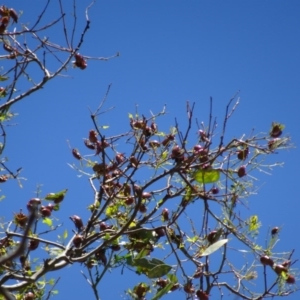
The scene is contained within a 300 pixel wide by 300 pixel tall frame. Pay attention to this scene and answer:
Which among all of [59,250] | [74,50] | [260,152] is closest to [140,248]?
[59,250]

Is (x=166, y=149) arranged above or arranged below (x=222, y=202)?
above

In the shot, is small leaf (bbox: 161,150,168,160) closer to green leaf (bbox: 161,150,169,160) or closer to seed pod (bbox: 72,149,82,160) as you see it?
green leaf (bbox: 161,150,169,160)

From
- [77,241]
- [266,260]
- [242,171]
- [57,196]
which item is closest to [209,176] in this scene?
[242,171]

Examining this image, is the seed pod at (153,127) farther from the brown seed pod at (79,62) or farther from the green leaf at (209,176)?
the brown seed pod at (79,62)

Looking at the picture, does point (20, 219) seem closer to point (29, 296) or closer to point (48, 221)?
point (48, 221)

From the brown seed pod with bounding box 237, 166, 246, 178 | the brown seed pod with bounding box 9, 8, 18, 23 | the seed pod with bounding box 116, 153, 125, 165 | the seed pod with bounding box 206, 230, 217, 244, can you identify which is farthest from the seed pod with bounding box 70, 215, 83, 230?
the brown seed pod with bounding box 9, 8, 18, 23

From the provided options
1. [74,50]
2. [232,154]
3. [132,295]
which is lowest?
[132,295]

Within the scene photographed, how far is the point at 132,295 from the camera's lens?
2.61 m

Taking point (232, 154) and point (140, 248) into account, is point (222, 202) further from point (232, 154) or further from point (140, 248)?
point (140, 248)

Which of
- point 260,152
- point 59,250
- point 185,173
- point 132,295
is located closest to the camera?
→ point 185,173

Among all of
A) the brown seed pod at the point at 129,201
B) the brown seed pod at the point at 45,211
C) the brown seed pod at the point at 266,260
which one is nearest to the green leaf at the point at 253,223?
the brown seed pod at the point at 266,260

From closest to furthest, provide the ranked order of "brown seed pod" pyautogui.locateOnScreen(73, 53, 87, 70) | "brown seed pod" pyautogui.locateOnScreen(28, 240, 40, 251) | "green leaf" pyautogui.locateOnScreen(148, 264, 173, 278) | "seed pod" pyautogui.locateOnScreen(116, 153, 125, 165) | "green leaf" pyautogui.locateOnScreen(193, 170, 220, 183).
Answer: "green leaf" pyautogui.locateOnScreen(193, 170, 220, 183) < "green leaf" pyautogui.locateOnScreen(148, 264, 173, 278) < "brown seed pod" pyautogui.locateOnScreen(28, 240, 40, 251) < "seed pod" pyautogui.locateOnScreen(116, 153, 125, 165) < "brown seed pod" pyautogui.locateOnScreen(73, 53, 87, 70)

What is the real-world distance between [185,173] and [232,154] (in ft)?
0.87

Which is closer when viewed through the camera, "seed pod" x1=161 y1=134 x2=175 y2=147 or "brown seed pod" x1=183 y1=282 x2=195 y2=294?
"brown seed pod" x1=183 y1=282 x2=195 y2=294
